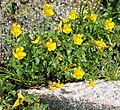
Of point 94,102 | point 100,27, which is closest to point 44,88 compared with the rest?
point 94,102

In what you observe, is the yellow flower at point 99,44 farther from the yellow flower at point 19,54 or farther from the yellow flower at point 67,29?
the yellow flower at point 19,54

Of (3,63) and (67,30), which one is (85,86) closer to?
(67,30)

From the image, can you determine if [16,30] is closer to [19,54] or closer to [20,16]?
[19,54]

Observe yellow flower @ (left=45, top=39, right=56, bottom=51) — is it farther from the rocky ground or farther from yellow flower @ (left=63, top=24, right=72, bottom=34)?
the rocky ground

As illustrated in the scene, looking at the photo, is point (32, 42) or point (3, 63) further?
point (3, 63)

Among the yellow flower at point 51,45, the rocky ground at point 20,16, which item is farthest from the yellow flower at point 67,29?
the rocky ground at point 20,16

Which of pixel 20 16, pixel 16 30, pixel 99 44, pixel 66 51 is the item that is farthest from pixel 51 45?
pixel 20 16
